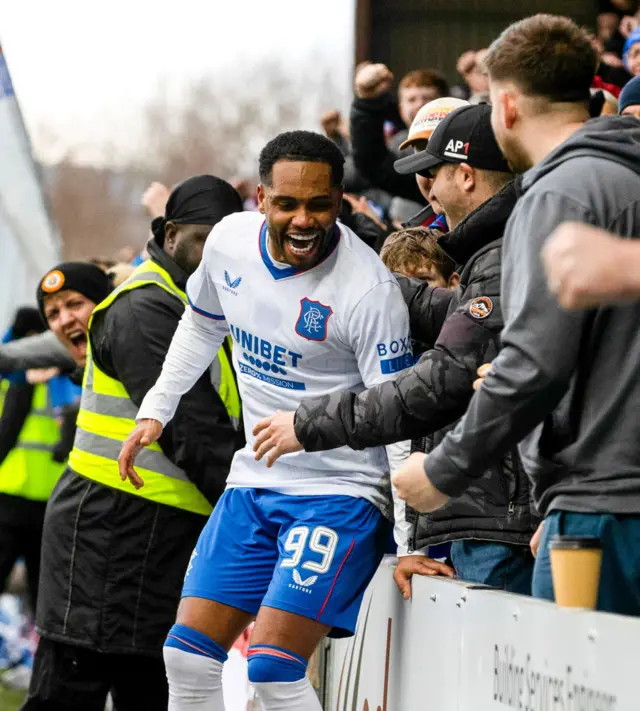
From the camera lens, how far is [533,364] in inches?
104

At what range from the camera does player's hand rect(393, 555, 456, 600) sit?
3.86m

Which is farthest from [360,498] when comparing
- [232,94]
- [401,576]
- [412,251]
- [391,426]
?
[232,94]

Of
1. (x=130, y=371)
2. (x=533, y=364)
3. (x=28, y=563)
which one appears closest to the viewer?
(x=533, y=364)

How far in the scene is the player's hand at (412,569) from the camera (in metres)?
3.86

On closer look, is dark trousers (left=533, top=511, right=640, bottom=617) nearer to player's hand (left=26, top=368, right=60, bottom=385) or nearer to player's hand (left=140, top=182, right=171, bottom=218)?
player's hand (left=140, top=182, right=171, bottom=218)

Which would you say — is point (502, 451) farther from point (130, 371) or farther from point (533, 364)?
point (130, 371)

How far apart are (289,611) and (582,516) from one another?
1307 mm

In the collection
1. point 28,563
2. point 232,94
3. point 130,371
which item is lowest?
point 232,94

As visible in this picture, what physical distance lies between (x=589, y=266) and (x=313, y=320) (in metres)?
2.03

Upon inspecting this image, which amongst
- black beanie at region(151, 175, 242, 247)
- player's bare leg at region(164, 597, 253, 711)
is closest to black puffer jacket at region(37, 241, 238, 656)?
black beanie at region(151, 175, 242, 247)

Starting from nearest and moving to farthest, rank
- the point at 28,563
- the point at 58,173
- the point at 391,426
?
the point at 391,426, the point at 28,563, the point at 58,173

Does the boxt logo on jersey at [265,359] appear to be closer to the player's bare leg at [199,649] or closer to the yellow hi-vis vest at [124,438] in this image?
the player's bare leg at [199,649]

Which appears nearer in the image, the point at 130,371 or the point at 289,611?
the point at 289,611

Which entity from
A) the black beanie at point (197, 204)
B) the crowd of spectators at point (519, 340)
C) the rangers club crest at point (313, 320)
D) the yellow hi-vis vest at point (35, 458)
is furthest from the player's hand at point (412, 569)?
the yellow hi-vis vest at point (35, 458)
